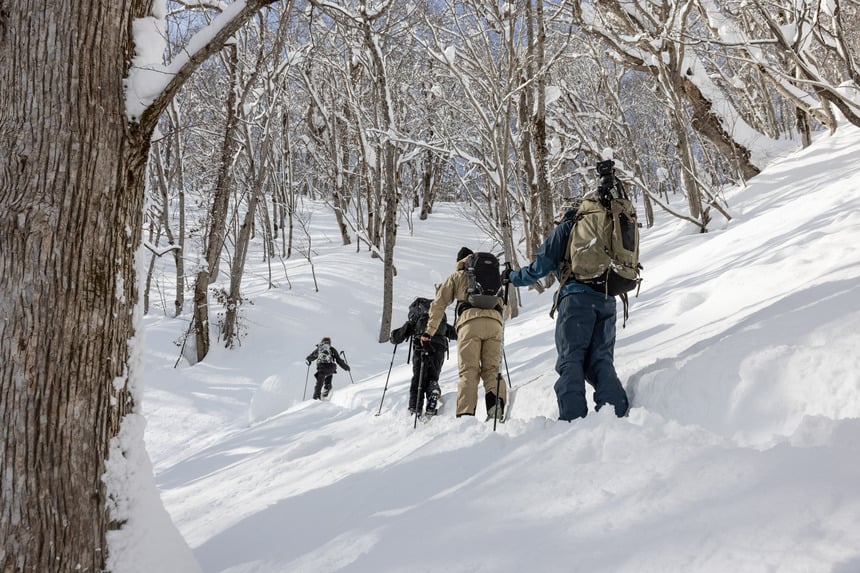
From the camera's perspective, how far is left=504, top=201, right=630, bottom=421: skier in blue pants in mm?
3699

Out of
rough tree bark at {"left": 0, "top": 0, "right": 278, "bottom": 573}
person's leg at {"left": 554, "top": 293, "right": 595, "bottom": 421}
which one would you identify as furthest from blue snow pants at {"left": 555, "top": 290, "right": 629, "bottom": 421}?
rough tree bark at {"left": 0, "top": 0, "right": 278, "bottom": 573}

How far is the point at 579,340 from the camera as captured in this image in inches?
148

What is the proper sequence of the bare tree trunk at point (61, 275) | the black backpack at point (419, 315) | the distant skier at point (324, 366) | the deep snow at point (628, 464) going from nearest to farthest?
the deep snow at point (628, 464) → the bare tree trunk at point (61, 275) → the black backpack at point (419, 315) → the distant skier at point (324, 366)

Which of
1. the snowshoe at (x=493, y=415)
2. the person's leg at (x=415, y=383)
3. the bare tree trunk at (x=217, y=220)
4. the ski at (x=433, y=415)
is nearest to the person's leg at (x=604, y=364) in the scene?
the snowshoe at (x=493, y=415)

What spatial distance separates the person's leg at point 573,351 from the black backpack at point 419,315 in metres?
2.71

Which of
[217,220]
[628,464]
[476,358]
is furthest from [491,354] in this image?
[217,220]

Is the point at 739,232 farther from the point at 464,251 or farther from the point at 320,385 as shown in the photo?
the point at 320,385

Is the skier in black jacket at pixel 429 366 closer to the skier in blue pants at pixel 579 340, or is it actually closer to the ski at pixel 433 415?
the ski at pixel 433 415

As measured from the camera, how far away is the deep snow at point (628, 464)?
1.88 meters

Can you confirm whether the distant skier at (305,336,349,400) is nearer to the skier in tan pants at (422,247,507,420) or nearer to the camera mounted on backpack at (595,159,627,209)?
the skier in tan pants at (422,247,507,420)

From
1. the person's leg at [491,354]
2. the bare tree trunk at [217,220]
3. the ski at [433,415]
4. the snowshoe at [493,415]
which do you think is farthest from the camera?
the bare tree trunk at [217,220]

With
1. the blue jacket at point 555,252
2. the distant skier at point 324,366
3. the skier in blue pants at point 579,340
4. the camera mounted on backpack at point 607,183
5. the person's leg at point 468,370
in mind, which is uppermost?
the camera mounted on backpack at point 607,183

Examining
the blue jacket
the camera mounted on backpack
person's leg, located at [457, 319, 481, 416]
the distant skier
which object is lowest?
the distant skier

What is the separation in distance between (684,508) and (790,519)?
334mm
